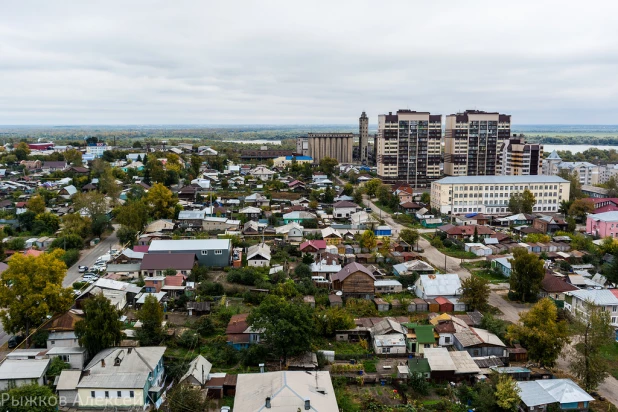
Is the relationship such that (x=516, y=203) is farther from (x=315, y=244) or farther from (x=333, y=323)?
(x=333, y=323)

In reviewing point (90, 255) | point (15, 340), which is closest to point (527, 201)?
point (90, 255)

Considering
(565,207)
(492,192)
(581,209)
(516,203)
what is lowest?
(565,207)

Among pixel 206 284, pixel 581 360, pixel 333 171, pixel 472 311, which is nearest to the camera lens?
pixel 581 360

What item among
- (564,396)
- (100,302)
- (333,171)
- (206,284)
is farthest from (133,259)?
(333,171)

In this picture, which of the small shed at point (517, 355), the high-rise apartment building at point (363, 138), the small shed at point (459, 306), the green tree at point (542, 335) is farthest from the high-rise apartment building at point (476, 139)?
the small shed at point (517, 355)

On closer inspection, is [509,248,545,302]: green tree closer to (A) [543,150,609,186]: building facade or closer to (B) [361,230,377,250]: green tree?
(B) [361,230,377,250]: green tree

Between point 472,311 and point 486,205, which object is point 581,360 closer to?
point 472,311
